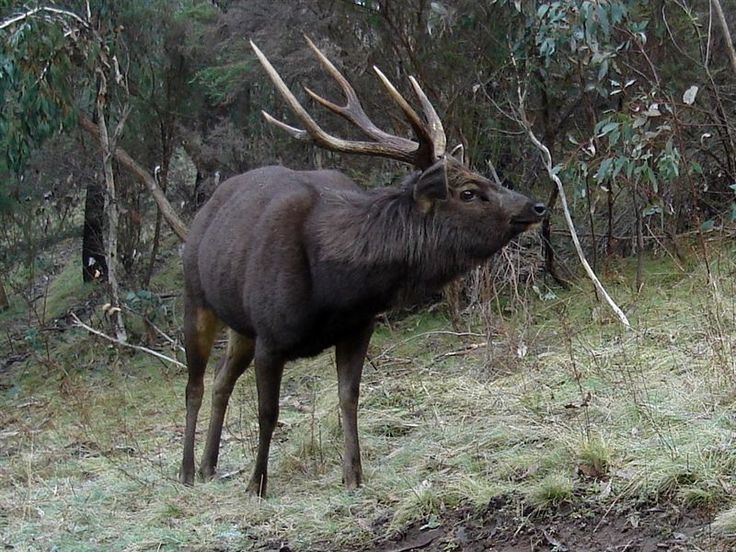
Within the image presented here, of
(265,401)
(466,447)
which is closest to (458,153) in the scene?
(466,447)

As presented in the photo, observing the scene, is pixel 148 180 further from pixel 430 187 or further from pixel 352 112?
pixel 430 187

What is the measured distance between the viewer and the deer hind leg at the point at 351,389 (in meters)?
7.10

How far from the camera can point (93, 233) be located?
55.7 feet

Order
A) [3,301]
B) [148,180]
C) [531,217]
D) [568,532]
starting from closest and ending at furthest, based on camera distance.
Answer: [568,532] → [531,217] → [148,180] → [3,301]

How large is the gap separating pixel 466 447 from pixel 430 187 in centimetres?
165

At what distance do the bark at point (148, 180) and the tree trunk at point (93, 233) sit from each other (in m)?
1.31

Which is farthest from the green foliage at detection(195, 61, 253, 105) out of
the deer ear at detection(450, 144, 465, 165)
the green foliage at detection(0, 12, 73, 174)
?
→ the deer ear at detection(450, 144, 465, 165)

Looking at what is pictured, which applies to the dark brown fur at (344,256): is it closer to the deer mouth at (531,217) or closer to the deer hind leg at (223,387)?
the deer mouth at (531,217)

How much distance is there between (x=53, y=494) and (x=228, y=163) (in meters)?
7.60

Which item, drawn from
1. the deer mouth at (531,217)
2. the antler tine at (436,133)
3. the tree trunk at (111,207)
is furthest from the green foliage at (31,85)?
the deer mouth at (531,217)

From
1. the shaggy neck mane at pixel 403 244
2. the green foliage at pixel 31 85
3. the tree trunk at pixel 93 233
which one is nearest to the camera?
the shaggy neck mane at pixel 403 244

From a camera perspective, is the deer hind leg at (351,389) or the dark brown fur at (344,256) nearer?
the dark brown fur at (344,256)

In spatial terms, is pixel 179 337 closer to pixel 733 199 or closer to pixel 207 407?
pixel 207 407

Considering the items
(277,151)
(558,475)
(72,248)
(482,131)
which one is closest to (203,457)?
(558,475)
